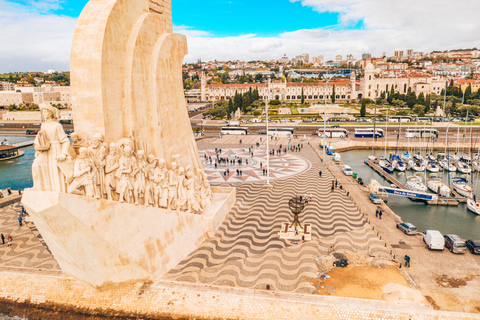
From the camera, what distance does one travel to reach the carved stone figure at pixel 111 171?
11211mm

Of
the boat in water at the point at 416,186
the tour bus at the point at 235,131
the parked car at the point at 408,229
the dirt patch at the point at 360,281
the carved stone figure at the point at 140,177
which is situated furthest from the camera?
the tour bus at the point at 235,131

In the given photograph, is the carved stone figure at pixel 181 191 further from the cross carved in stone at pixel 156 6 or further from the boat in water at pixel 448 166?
the boat in water at pixel 448 166

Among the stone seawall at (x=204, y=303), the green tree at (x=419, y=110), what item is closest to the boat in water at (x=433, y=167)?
the stone seawall at (x=204, y=303)

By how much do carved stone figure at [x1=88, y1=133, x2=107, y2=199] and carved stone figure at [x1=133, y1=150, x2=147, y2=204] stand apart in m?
1.21

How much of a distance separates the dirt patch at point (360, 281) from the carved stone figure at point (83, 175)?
29.1ft

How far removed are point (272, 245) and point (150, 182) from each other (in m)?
6.54

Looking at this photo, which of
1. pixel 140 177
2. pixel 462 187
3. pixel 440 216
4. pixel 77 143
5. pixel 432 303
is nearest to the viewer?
pixel 77 143

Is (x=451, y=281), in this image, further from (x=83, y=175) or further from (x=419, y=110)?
(x=419, y=110)

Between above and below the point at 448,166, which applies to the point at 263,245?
below

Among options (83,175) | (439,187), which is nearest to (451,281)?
(83,175)

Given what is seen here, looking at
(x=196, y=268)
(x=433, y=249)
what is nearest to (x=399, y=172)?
(x=433, y=249)

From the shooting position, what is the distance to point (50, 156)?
33.6ft

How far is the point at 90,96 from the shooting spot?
11.3 meters

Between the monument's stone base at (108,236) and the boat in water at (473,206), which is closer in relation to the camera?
the monument's stone base at (108,236)
